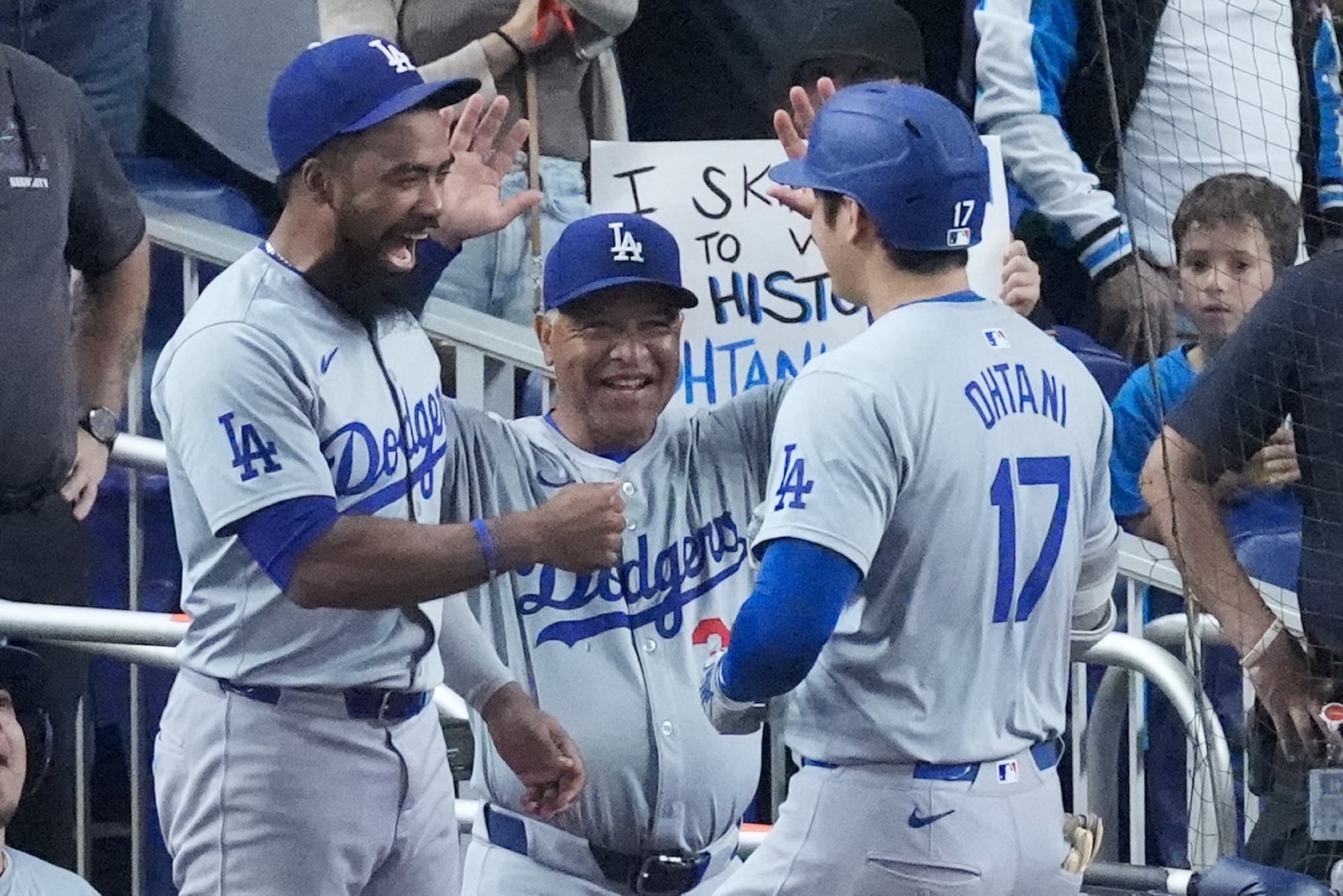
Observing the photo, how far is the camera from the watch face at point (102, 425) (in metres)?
4.17

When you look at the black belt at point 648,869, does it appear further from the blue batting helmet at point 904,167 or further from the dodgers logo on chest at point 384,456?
the blue batting helmet at point 904,167

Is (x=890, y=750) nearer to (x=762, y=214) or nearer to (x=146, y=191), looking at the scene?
(x=762, y=214)

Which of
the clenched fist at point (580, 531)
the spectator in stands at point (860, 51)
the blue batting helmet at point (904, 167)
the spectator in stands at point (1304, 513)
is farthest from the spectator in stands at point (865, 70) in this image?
the clenched fist at point (580, 531)

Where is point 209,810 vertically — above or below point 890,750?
below

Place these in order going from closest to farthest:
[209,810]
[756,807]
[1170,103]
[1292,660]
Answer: [209,810]
[1292,660]
[756,807]
[1170,103]

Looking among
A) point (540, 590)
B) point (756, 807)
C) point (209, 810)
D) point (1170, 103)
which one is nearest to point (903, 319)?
point (540, 590)

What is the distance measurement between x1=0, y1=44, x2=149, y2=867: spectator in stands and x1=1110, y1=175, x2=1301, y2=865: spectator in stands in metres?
2.07

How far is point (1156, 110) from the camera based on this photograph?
16.8 feet

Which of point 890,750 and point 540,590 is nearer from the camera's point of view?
point 890,750

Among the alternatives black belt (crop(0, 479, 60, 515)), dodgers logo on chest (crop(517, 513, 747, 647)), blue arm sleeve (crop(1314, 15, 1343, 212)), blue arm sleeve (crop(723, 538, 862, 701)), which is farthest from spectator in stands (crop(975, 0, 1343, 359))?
blue arm sleeve (crop(723, 538, 862, 701))

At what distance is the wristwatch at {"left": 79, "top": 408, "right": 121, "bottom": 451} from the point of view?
4.17 m

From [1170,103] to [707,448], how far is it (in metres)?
2.09

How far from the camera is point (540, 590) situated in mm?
3418

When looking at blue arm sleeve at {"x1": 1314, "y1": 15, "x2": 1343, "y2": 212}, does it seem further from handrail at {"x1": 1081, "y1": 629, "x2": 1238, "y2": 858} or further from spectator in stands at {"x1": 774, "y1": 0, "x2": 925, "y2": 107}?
handrail at {"x1": 1081, "y1": 629, "x2": 1238, "y2": 858}
